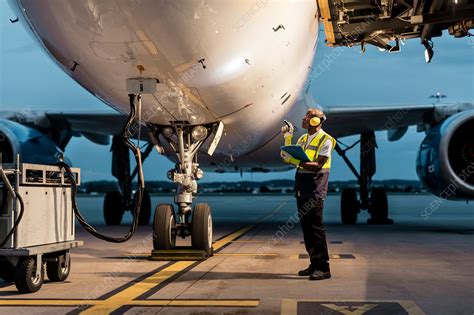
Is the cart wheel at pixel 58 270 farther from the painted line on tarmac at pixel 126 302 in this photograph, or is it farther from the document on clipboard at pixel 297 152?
the document on clipboard at pixel 297 152

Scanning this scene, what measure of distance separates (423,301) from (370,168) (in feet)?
29.2

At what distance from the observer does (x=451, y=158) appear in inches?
377

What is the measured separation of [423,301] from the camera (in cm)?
377

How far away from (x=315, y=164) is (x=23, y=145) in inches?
238

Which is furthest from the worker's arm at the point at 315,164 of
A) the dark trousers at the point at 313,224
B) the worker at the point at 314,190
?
the dark trousers at the point at 313,224

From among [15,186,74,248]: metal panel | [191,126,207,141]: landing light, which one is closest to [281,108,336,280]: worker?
[191,126,207,141]: landing light

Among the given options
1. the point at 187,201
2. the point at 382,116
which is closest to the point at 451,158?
the point at 382,116

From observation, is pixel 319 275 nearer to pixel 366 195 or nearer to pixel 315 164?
pixel 315 164

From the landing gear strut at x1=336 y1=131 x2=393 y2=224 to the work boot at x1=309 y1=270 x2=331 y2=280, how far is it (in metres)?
7.81

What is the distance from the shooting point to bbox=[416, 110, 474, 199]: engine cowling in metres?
9.17

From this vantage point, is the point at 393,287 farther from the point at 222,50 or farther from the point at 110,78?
the point at 110,78

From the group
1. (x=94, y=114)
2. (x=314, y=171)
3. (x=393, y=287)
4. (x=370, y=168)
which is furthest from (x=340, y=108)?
(x=393, y=287)

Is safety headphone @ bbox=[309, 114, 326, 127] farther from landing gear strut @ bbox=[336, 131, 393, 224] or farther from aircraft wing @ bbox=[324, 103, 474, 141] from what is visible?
landing gear strut @ bbox=[336, 131, 393, 224]

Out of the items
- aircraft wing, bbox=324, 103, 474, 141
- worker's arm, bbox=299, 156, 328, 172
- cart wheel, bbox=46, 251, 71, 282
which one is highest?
aircraft wing, bbox=324, 103, 474, 141
